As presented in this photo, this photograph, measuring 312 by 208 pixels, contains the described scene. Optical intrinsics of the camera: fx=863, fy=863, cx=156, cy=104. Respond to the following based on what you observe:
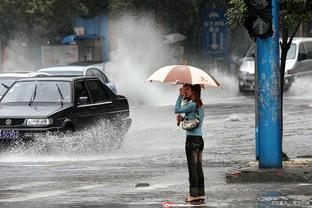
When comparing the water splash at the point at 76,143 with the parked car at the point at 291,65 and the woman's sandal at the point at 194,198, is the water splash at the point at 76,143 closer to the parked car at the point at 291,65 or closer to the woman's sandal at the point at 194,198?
the woman's sandal at the point at 194,198

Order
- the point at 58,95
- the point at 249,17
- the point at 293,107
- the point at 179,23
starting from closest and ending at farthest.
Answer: the point at 249,17, the point at 58,95, the point at 293,107, the point at 179,23

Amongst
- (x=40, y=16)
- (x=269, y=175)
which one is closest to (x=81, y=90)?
(x=269, y=175)

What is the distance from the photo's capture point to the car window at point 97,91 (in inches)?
705

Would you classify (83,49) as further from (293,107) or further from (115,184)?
(115,184)

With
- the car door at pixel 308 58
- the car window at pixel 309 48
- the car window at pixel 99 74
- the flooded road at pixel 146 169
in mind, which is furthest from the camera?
the car window at pixel 309 48

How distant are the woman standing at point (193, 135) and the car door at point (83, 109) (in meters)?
5.95

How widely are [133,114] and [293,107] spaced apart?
4.81m

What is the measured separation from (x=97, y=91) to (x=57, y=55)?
73.4ft

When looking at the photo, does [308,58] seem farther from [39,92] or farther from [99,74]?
[39,92]

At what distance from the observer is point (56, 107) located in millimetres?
16438

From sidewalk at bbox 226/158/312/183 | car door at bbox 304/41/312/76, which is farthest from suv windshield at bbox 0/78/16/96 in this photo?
car door at bbox 304/41/312/76

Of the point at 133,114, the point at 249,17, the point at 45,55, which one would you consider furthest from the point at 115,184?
the point at 45,55

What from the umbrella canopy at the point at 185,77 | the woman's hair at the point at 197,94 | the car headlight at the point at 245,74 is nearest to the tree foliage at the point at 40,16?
the car headlight at the point at 245,74

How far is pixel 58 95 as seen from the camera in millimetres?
17016
